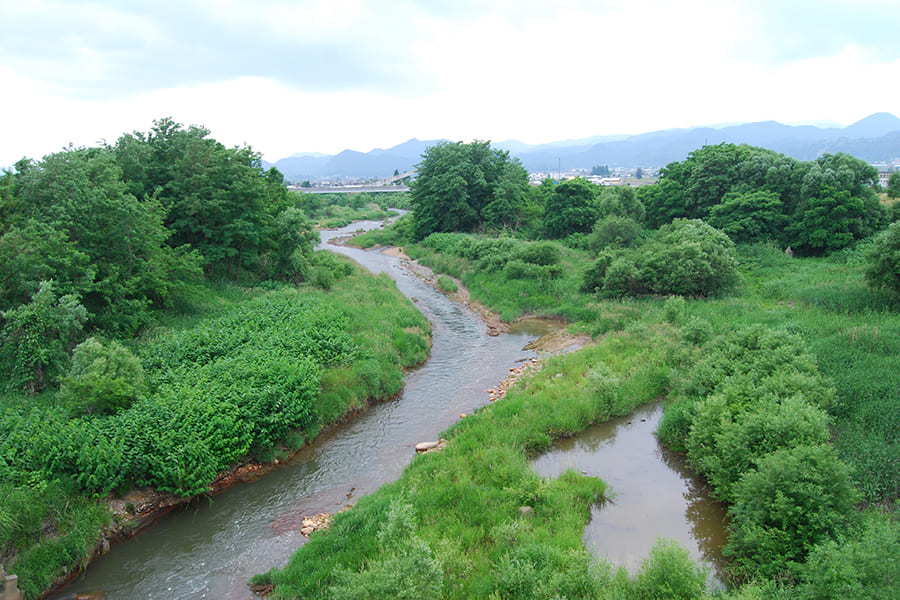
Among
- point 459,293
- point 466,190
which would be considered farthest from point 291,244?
point 466,190

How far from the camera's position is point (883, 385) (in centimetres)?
1475

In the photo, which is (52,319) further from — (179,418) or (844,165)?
(844,165)

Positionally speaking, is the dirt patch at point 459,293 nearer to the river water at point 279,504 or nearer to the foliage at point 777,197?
the river water at point 279,504

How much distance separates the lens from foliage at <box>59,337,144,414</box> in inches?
546

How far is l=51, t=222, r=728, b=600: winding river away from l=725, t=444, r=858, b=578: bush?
94.2 inches

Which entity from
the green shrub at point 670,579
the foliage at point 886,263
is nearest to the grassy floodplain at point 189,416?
the green shrub at point 670,579

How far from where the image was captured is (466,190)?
57156 millimetres

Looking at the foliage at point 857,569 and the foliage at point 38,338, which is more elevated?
the foliage at point 38,338

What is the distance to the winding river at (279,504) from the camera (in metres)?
11.0

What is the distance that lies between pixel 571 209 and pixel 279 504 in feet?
140

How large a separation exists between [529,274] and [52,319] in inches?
1054

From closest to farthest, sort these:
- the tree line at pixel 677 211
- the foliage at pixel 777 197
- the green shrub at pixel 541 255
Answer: the tree line at pixel 677 211, the foliage at pixel 777 197, the green shrub at pixel 541 255

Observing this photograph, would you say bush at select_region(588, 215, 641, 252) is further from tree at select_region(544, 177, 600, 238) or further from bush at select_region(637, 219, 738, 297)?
bush at select_region(637, 219, 738, 297)

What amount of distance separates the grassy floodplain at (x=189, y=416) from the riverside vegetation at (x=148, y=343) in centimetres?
5
